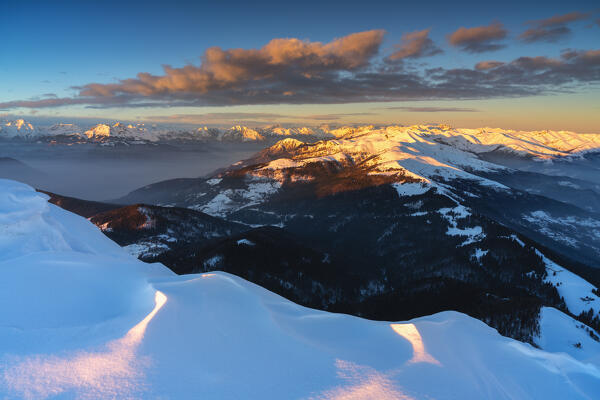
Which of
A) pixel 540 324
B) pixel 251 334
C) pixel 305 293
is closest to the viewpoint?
pixel 251 334

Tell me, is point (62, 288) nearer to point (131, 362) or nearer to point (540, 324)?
point (131, 362)

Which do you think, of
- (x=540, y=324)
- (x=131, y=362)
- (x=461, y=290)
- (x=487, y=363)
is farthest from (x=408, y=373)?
(x=461, y=290)


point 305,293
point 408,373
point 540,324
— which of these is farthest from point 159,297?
point 305,293

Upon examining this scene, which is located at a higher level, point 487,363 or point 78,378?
point 78,378

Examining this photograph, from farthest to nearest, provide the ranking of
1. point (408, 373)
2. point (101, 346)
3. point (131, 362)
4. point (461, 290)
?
point (461, 290)
point (408, 373)
point (101, 346)
point (131, 362)

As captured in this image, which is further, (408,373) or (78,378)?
(408,373)

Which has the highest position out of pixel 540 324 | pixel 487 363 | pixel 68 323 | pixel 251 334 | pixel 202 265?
pixel 68 323

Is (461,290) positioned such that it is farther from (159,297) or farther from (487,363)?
(159,297)
